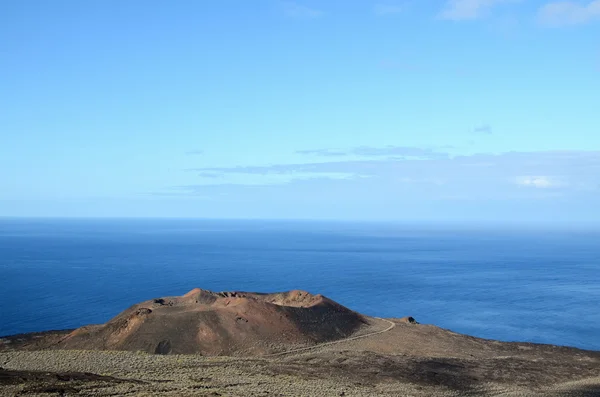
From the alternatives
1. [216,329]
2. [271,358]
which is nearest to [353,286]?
[216,329]

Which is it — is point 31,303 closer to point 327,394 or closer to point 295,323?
Answer: point 295,323

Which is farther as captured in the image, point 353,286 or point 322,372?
point 353,286

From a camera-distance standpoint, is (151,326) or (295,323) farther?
(295,323)

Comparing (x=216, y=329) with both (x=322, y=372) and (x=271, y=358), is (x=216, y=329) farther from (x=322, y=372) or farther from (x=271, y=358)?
(x=322, y=372)

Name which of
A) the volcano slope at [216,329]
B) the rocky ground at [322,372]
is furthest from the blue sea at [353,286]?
the rocky ground at [322,372]

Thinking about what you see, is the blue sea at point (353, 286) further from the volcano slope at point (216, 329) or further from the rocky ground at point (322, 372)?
the rocky ground at point (322, 372)

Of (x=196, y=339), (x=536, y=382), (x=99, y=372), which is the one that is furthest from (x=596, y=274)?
(x=99, y=372)
